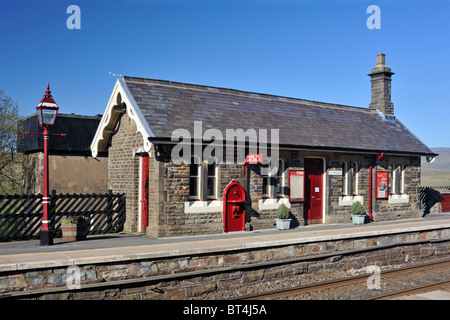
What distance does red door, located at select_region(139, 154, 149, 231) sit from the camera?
1435 cm

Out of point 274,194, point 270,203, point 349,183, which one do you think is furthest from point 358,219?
point 270,203

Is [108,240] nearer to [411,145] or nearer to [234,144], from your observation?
[234,144]

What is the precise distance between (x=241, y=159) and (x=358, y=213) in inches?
230

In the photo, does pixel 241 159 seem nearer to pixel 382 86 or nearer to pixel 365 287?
pixel 365 287

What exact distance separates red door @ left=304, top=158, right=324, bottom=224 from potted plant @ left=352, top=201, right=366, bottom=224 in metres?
1.32

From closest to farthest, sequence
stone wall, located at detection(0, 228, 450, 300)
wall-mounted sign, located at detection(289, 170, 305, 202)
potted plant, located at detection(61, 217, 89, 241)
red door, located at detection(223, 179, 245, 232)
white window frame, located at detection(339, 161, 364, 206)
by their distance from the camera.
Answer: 1. stone wall, located at detection(0, 228, 450, 300)
2. potted plant, located at detection(61, 217, 89, 241)
3. red door, located at detection(223, 179, 245, 232)
4. wall-mounted sign, located at detection(289, 170, 305, 202)
5. white window frame, located at detection(339, 161, 364, 206)

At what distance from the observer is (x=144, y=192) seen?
14414mm

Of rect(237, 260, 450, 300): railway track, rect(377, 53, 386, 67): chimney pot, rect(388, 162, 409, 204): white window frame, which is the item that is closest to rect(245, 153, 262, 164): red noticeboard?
rect(237, 260, 450, 300): railway track

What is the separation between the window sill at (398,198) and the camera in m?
19.3

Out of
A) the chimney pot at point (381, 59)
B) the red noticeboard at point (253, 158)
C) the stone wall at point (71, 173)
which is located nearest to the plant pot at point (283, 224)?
the red noticeboard at point (253, 158)

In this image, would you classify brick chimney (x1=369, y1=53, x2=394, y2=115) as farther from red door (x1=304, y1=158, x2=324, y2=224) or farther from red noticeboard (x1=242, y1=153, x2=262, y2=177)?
red noticeboard (x1=242, y1=153, x2=262, y2=177)
